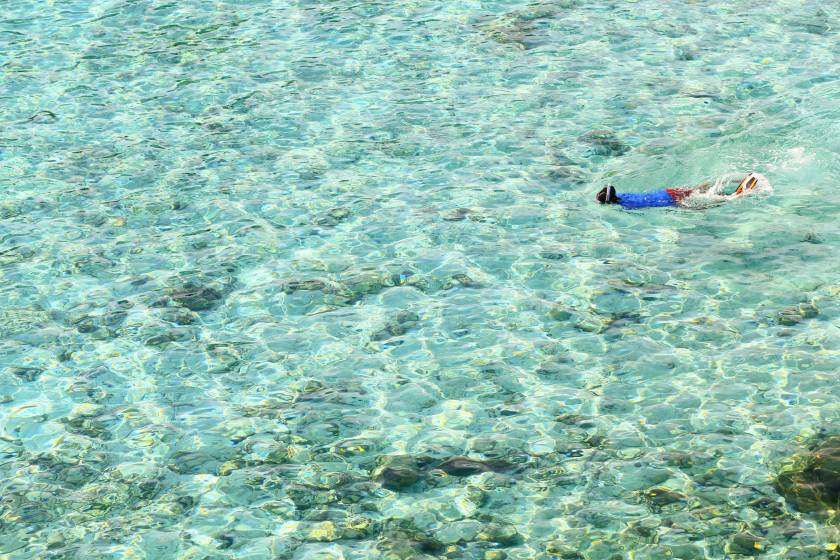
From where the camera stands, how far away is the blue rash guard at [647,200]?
25.1ft

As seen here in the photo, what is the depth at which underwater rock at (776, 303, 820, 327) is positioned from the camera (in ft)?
21.1

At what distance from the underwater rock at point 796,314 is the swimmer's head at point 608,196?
5.28 feet

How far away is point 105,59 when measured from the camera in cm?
1037

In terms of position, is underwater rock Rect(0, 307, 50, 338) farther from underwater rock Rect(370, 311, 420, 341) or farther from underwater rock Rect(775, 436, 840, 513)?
underwater rock Rect(775, 436, 840, 513)

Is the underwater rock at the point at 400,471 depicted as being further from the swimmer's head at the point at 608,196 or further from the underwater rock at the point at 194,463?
the swimmer's head at the point at 608,196

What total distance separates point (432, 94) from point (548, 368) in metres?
3.97

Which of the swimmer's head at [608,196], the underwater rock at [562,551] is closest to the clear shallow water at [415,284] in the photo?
the underwater rock at [562,551]

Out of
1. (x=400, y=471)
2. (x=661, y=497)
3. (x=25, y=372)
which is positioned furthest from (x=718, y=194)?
(x=25, y=372)

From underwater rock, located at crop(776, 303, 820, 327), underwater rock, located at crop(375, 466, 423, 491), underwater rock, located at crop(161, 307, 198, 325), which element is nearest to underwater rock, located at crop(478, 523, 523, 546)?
underwater rock, located at crop(375, 466, 423, 491)

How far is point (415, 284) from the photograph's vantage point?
7.05 metres

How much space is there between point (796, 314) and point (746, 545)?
206cm

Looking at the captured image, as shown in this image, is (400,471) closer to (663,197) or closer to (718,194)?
(663,197)

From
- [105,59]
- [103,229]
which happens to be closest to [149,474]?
[103,229]

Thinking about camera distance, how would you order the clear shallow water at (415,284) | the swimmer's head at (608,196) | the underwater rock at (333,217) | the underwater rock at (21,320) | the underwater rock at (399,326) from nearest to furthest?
the clear shallow water at (415,284) → the underwater rock at (399,326) → the underwater rock at (21,320) → the swimmer's head at (608,196) → the underwater rock at (333,217)
